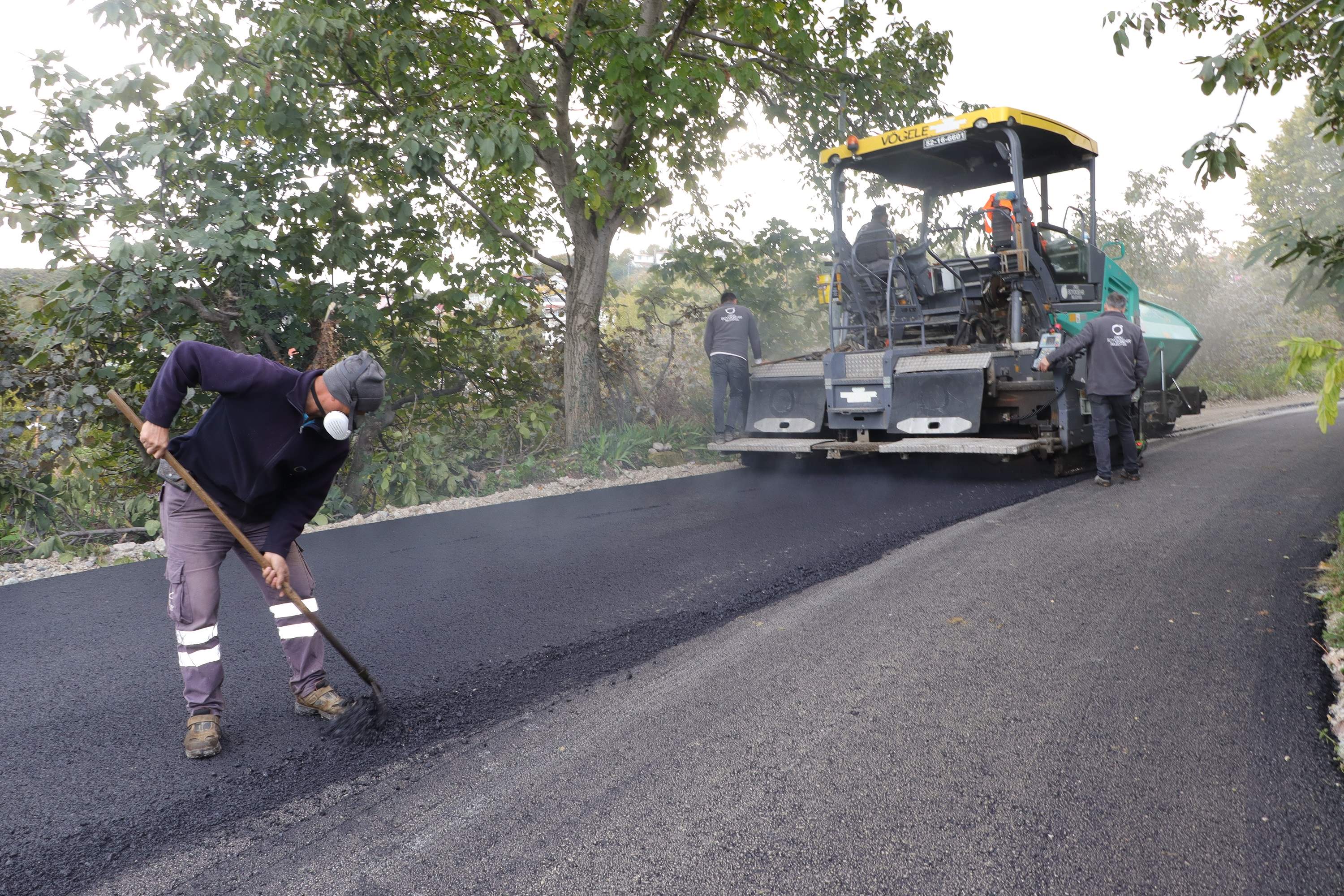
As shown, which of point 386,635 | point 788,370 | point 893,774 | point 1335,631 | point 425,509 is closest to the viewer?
point 893,774

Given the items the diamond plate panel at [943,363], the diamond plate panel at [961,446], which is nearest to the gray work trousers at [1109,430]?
the diamond plate panel at [961,446]

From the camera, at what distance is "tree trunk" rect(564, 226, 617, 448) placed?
10.0m

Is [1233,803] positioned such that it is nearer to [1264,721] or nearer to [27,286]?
[1264,721]

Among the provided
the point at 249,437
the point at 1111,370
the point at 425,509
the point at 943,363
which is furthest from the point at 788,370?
the point at 249,437

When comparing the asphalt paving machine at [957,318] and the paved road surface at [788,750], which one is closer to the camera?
the paved road surface at [788,750]

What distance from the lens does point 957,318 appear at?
336 inches

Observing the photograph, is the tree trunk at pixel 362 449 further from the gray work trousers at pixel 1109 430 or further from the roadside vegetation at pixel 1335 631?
the roadside vegetation at pixel 1335 631

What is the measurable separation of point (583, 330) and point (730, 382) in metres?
1.86

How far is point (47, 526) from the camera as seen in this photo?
680 centimetres

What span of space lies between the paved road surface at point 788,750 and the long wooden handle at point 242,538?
0.31 m

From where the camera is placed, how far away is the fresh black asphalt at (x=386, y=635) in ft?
8.46

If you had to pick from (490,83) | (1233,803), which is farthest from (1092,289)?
→ (1233,803)

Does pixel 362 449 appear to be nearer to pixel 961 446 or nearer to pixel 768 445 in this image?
pixel 768 445

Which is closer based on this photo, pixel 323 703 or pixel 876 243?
pixel 323 703
